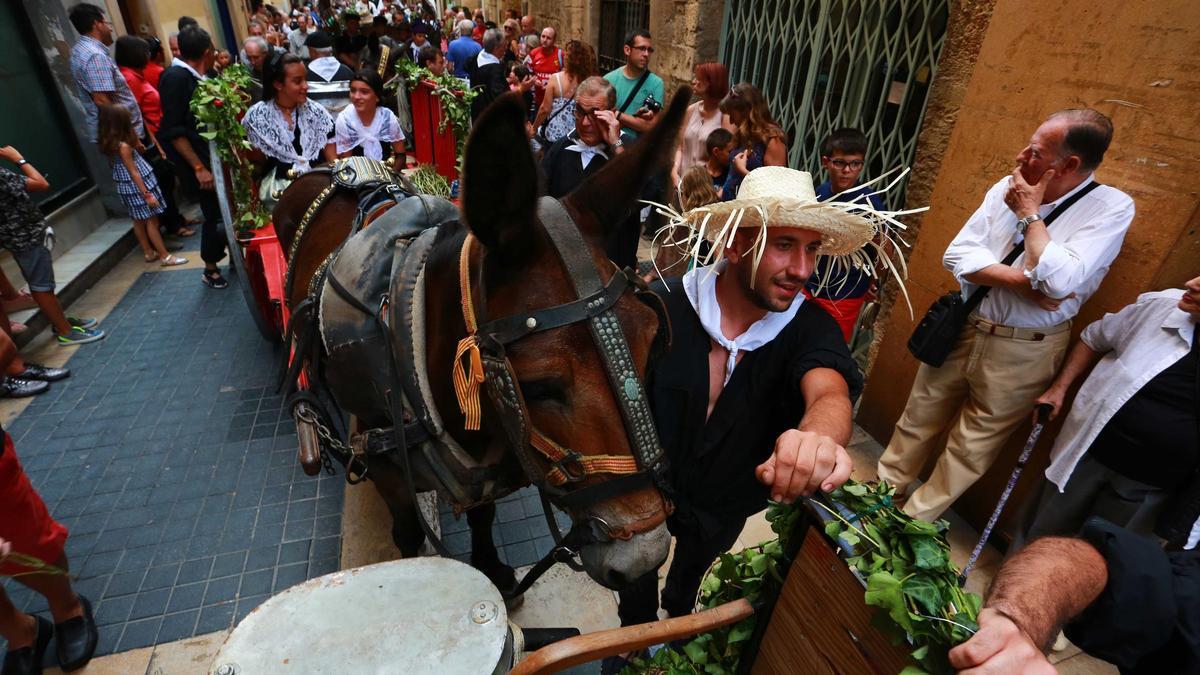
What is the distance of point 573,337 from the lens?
1422 mm

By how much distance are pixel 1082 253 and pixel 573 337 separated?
2.54 m

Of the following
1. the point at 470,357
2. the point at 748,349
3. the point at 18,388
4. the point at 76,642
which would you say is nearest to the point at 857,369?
the point at 748,349

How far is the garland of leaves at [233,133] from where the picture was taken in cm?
425

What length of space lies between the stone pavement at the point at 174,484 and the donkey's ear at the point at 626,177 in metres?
2.64

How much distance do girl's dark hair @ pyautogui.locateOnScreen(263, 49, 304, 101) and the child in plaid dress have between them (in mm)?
2746

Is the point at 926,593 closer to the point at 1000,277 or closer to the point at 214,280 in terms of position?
the point at 1000,277

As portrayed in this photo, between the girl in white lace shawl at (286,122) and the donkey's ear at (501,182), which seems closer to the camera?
the donkey's ear at (501,182)

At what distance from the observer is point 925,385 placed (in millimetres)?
3311

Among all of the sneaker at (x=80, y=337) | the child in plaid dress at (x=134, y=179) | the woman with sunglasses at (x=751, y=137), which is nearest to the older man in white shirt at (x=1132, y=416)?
the woman with sunglasses at (x=751, y=137)

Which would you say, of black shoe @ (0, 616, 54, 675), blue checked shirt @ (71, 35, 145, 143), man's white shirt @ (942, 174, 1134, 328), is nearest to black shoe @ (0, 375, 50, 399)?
black shoe @ (0, 616, 54, 675)

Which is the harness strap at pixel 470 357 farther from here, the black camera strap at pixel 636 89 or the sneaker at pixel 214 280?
the sneaker at pixel 214 280

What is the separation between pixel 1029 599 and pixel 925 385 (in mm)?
2625

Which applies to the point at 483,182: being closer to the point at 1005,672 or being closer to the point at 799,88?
the point at 1005,672

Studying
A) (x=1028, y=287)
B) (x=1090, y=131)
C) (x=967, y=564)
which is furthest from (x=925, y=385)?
(x=1090, y=131)
